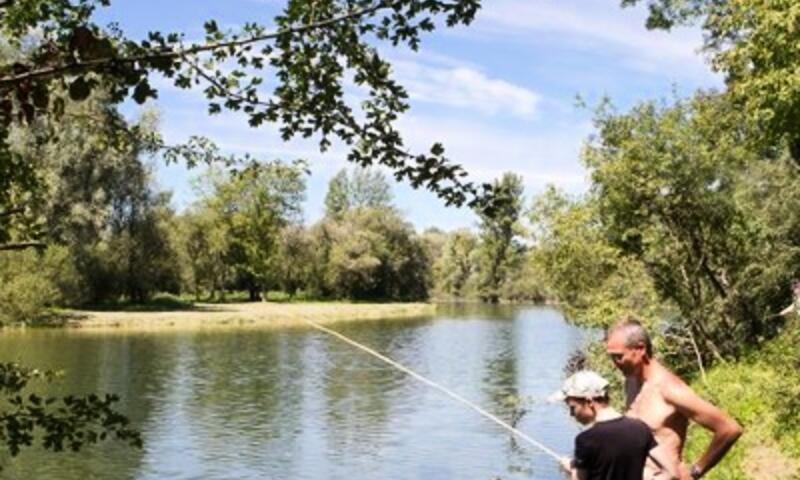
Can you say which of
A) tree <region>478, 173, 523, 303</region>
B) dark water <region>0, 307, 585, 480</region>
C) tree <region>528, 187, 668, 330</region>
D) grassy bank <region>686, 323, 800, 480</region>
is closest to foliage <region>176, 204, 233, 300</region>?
dark water <region>0, 307, 585, 480</region>

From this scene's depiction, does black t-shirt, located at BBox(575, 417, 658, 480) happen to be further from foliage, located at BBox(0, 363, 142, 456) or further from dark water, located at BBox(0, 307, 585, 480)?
dark water, located at BBox(0, 307, 585, 480)

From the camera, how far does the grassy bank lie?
35.5 ft

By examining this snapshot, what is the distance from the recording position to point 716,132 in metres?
18.1

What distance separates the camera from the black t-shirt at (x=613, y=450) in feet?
13.5

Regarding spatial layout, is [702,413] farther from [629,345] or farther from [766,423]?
[766,423]

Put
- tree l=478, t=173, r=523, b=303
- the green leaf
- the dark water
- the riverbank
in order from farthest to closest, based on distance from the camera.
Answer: tree l=478, t=173, r=523, b=303
the riverbank
the dark water
the green leaf

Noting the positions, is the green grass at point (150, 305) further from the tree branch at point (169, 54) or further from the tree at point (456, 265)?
the tree branch at point (169, 54)

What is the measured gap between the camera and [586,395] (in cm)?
429

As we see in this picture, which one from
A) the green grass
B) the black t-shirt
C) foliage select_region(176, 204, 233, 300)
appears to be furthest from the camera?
foliage select_region(176, 204, 233, 300)

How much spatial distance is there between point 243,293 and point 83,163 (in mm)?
28997

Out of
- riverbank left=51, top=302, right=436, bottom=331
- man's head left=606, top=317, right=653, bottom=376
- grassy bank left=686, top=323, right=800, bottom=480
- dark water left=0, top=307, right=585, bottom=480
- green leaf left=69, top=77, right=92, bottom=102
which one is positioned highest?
green leaf left=69, top=77, right=92, bottom=102

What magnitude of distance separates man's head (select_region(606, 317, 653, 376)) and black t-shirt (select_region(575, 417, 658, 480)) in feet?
1.63

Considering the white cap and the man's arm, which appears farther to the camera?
the man's arm

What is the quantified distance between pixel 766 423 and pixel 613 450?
8756mm
